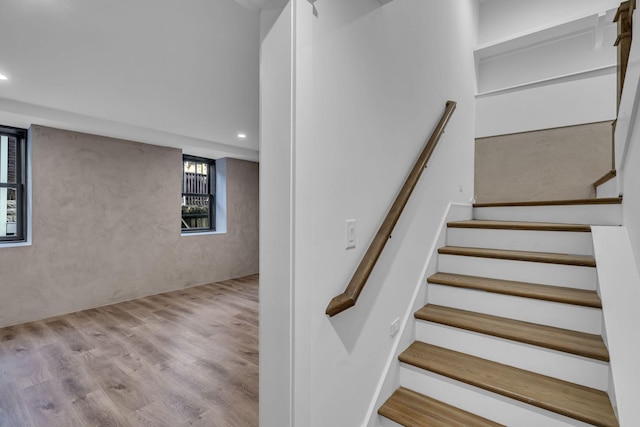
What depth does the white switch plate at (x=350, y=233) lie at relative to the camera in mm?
1276

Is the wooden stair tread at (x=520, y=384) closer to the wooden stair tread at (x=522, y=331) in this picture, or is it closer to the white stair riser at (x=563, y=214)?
the wooden stair tread at (x=522, y=331)

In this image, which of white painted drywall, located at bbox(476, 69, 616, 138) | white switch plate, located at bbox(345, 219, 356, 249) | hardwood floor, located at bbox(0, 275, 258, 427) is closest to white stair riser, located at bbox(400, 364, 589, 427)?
white switch plate, located at bbox(345, 219, 356, 249)

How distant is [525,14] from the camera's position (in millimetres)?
3951

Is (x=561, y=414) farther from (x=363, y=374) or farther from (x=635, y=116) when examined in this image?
(x=635, y=116)

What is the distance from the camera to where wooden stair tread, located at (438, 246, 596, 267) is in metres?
1.68

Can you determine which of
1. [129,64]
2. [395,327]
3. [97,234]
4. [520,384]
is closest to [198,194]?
[97,234]

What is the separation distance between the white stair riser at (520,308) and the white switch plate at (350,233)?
3.15 feet

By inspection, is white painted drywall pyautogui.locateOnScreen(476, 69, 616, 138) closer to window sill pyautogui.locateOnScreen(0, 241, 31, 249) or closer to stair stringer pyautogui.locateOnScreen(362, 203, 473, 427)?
stair stringer pyautogui.locateOnScreen(362, 203, 473, 427)

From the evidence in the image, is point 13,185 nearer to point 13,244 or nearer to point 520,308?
point 13,244

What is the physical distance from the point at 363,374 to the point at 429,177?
1364 mm

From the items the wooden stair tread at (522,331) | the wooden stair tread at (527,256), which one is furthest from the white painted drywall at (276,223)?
the wooden stair tread at (527,256)

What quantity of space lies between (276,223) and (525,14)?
192 inches

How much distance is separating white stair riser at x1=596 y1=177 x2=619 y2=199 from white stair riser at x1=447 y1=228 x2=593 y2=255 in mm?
732

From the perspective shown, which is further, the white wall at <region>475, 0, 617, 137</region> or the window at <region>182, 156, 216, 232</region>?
the window at <region>182, 156, 216, 232</region>
